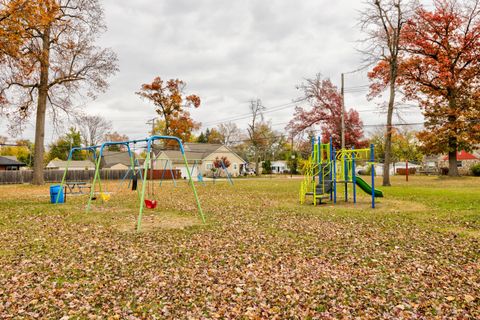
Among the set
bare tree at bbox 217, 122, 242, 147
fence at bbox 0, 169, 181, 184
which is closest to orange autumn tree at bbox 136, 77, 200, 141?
fence at bbox 0, 169, 181, 184

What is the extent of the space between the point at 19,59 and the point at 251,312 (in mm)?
14697

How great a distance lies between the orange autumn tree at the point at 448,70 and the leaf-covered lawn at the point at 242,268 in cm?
2153

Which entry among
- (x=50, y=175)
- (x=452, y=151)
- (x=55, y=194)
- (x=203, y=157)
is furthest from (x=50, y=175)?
(x=452, y=151)

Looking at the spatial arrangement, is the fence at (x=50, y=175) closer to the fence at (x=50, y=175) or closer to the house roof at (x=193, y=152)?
the fence at (x=50, y=175)

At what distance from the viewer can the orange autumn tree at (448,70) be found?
27109 millimetres

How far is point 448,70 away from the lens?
2716 cm

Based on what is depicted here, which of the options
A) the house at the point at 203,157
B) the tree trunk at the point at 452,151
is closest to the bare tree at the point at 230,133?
the house at the point at 203,157

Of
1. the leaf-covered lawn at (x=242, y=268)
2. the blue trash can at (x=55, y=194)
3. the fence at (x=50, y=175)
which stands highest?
the fence at (x=50, y=175)

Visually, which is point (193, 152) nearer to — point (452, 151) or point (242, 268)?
point (452, 151)

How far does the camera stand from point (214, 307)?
402 cm

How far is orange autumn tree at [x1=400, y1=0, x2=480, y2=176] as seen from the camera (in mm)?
27109

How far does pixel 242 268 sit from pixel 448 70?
2920 centimetres

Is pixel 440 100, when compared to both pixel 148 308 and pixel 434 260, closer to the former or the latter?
pixel 434 260

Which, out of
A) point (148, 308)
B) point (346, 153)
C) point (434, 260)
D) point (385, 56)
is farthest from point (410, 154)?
point (148, 308)
